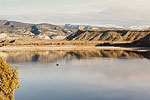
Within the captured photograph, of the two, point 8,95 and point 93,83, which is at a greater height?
point 8,95

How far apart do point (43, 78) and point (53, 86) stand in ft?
35.1

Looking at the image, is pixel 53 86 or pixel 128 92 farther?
pixel 53 86

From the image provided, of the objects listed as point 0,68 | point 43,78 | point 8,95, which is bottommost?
point 43,78

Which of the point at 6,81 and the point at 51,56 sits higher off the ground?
the point at 6,81

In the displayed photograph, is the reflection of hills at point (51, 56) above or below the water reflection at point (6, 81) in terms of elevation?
below

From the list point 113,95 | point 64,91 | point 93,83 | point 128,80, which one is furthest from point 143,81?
point 64,91

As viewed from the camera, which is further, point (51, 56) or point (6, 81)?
point (51, 56)

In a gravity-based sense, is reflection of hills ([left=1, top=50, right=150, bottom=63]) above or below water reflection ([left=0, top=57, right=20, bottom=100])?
below

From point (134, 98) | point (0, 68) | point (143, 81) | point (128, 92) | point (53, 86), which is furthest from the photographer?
point (143, 81)

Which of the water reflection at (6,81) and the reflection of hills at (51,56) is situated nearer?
the water reflection at (6,81)

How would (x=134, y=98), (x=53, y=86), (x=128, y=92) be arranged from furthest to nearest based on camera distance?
1. (x=53, y=86)
2. (x=128, y=92)
3. (x=134, y=98)

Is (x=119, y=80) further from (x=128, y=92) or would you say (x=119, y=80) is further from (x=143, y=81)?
(x=128, y=92)

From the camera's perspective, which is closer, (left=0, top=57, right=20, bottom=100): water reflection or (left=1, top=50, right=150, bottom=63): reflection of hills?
(left=0, top=57, right=20, bottom=100): water reflection

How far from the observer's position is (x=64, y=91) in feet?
170
